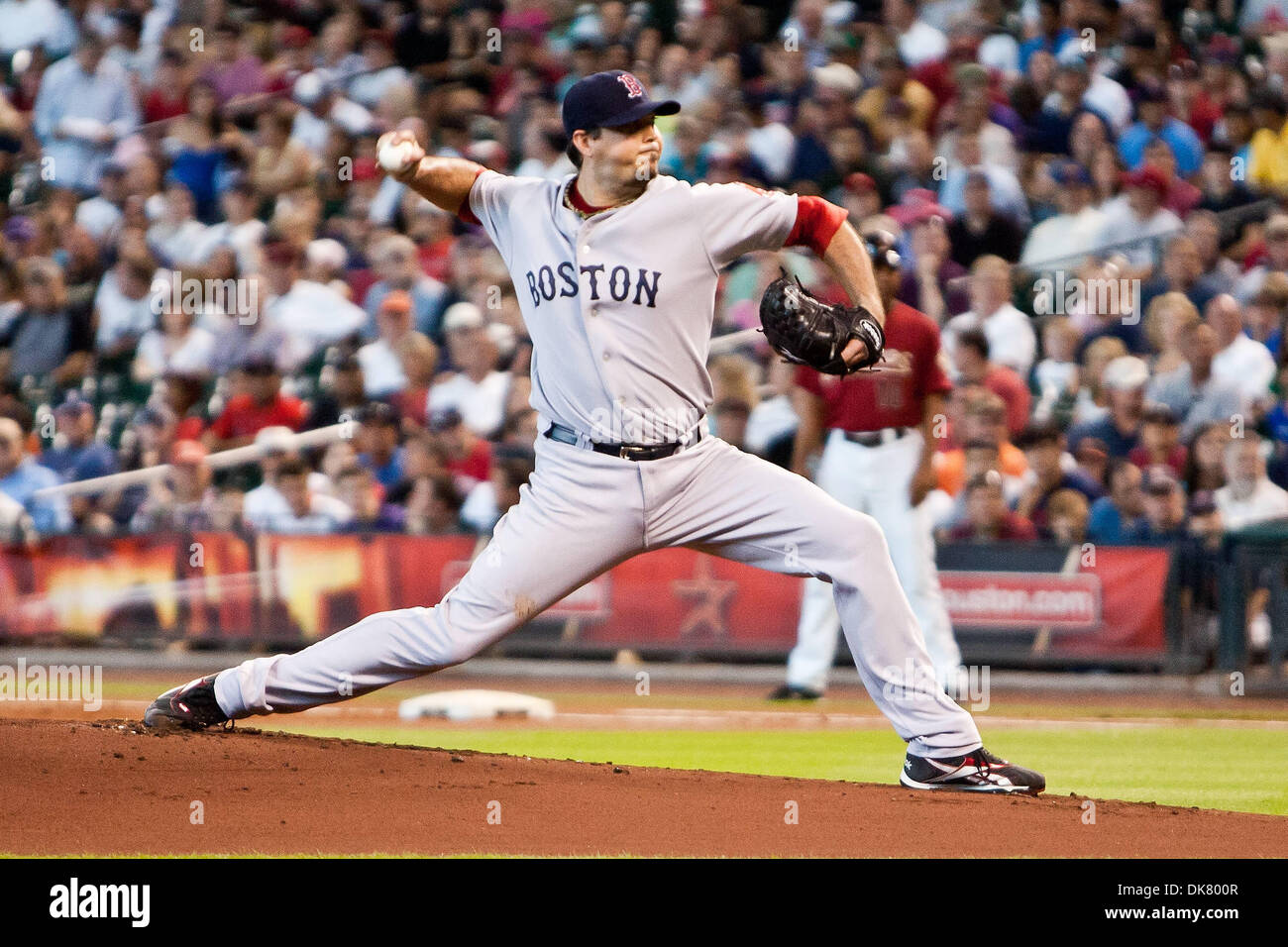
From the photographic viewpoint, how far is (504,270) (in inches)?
497

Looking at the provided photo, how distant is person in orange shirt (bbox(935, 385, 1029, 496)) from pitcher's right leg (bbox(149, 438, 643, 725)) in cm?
557

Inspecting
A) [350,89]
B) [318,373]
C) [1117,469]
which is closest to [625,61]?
[350,89]

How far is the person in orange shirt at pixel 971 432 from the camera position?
35.1 feet

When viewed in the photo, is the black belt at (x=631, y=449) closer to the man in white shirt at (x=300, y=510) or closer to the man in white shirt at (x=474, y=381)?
the man in white shirt at (x=300, y=510)

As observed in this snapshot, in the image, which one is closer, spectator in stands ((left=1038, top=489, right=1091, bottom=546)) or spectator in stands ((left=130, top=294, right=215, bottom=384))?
spectator in stands ((left=1038, top=489, right=1091, bottom=546))

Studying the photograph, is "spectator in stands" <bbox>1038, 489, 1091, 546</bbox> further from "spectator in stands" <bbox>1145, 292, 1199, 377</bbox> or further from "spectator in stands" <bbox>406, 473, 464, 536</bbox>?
"spectator in stands" <bbox>406, 473, 464, 536</bbox>

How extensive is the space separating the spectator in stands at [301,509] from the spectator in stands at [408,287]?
1670mm

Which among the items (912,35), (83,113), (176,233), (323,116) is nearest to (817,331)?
(912,35)

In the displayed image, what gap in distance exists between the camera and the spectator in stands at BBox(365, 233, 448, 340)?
506 inches

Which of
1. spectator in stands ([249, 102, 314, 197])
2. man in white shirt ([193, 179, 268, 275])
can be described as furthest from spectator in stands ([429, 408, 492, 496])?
spectator in stands ([249, 102, 314, 197])

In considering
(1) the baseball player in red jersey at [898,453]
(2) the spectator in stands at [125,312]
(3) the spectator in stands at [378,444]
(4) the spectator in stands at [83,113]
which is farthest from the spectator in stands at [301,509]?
(4) the spectator in stands at [83,113]

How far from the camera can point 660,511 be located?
534 centimetres

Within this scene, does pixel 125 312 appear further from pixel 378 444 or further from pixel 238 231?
pixel 378 444

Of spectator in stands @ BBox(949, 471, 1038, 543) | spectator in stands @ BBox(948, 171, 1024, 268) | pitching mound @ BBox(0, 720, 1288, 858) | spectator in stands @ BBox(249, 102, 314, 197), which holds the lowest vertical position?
pitching mound @ BBox(0, 720, 1288, 858)
